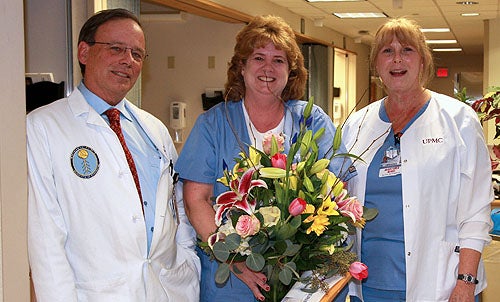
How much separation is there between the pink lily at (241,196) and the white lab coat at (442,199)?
1.96 feet

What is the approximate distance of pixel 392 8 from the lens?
28.3ft

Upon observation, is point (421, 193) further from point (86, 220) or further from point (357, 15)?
point (357, 15)

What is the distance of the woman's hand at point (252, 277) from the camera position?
1.91 metres

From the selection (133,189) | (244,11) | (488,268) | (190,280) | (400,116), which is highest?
(244,11)

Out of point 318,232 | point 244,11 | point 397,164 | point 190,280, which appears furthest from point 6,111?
point 244,11

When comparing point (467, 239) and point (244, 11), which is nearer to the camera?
point (467, 239)

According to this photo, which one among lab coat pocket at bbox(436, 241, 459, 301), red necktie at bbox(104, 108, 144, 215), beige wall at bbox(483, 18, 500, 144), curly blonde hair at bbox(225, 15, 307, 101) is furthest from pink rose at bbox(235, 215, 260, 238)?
beige wall at bbox(483, 18, 500, 144)

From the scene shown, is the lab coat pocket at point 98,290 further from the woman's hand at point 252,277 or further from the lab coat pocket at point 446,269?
the lab coat pocket at point 446,269

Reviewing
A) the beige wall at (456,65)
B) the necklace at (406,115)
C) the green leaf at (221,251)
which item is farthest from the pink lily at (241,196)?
the beige wall at (456,65)

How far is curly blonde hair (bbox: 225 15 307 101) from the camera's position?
7.55 feet

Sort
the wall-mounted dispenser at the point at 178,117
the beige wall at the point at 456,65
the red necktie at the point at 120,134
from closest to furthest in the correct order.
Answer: the red necktie at the point at 120,134, the wall-mounted dispenser at the point at 178,117, the beige wall at the point at 456,65

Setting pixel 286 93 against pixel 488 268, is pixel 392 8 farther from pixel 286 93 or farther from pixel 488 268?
pixel 286 93

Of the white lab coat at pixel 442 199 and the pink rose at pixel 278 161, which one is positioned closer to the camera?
the pink rose at pixel 278 161

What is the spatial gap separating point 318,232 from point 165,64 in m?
6.67
